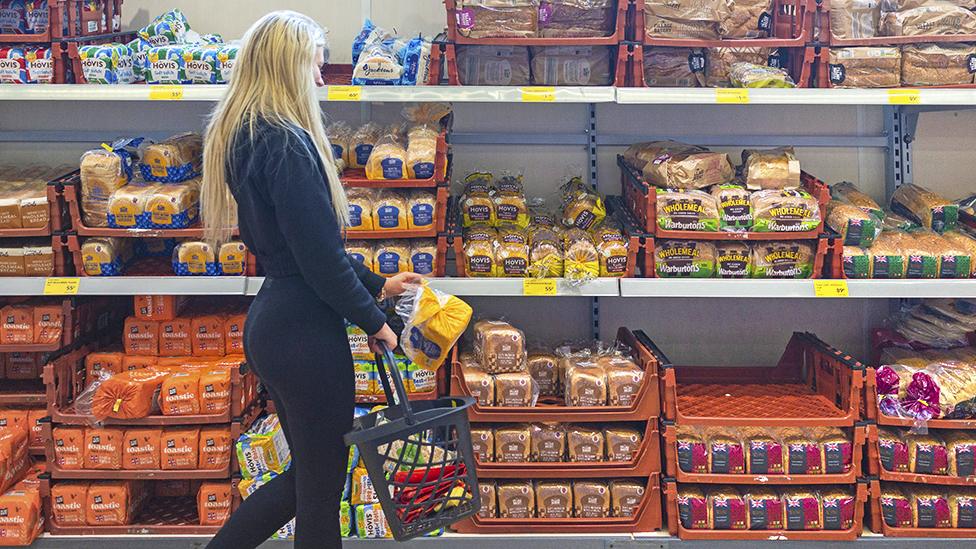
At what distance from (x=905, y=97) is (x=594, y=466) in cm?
151

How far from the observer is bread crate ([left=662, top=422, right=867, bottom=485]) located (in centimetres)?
300

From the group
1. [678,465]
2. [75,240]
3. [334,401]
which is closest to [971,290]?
[678,465]

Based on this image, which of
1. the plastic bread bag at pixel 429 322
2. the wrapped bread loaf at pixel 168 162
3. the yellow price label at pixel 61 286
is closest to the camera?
the plastic bread bag at pixel 429 322

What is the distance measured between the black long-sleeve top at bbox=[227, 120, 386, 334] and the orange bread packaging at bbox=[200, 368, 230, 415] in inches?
37.0

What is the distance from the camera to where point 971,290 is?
3.00m

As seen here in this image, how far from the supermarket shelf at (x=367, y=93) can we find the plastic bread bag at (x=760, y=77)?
0.43 m

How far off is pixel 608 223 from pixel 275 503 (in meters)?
1.50

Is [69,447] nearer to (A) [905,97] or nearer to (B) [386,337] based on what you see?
(B) [386,337]

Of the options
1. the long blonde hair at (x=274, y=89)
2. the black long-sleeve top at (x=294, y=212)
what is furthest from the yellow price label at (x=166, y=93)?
the black long-sleeve top at (x=294, y=212)

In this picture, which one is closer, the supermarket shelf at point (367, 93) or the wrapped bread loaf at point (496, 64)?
the supermarket shelf at point (367, 93)

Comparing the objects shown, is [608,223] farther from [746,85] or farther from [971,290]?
[971,290]

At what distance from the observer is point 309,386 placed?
223 cm

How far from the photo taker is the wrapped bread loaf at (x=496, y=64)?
3170 mm

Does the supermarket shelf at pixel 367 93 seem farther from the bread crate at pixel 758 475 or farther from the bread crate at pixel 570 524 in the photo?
the bread crate at pixel 570 524
